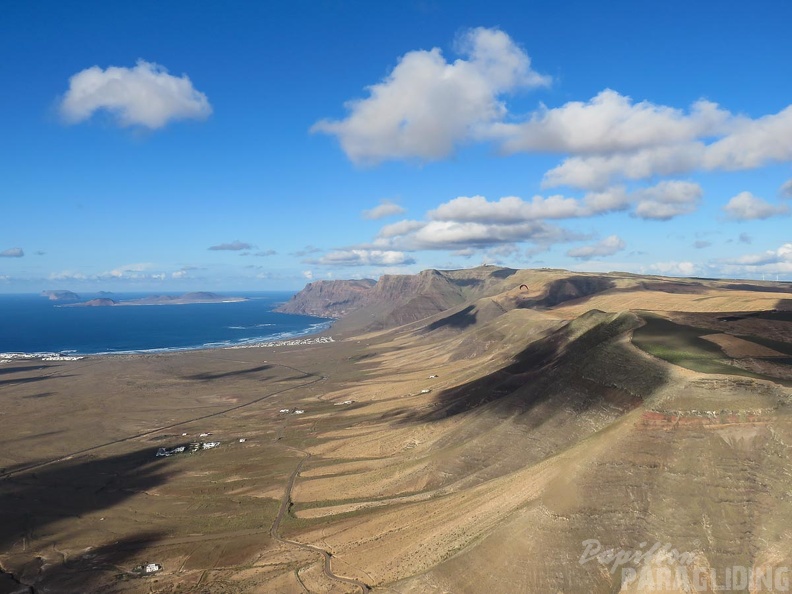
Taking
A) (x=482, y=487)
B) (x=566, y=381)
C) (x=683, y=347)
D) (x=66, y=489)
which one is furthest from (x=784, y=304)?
(x=66, y=489)

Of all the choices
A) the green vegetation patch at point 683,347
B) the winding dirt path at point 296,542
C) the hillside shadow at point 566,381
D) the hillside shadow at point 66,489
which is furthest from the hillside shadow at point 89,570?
the green vegetation patch at point 683,347

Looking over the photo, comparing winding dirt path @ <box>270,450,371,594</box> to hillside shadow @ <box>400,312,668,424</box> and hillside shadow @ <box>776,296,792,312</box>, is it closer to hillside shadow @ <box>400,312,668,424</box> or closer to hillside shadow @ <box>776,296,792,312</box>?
hillside shadow @ <box>400,312,668,424</box>

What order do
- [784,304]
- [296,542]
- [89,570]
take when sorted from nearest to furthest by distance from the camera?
[89,570]
[296,542]
[784,304]

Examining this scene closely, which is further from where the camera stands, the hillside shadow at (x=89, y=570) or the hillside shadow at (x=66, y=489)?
the hillside shadow at (x=66, y=489)

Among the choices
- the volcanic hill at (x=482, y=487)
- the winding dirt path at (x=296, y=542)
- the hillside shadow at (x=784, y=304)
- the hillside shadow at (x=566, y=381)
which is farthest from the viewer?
the hillside shadow at (x=784, y=304)

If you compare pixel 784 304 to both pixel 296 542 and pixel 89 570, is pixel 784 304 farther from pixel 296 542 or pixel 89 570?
pixel 89 570

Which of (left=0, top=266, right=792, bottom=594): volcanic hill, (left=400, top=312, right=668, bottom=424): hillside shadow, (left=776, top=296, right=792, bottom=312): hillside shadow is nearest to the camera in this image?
(left=0, top=266, right=792, bottom=594): volcanic hill

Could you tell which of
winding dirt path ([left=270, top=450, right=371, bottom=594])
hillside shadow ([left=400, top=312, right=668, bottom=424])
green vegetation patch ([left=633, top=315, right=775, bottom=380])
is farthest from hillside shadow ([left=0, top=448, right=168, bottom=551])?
green vegetation patch ([left=633, top=315, right=775, bottom=380])

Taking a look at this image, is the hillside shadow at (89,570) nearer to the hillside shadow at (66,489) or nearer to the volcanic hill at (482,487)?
the volcanic hill at (482,487)

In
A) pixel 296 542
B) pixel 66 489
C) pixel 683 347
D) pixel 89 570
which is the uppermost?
pixel 683 347
